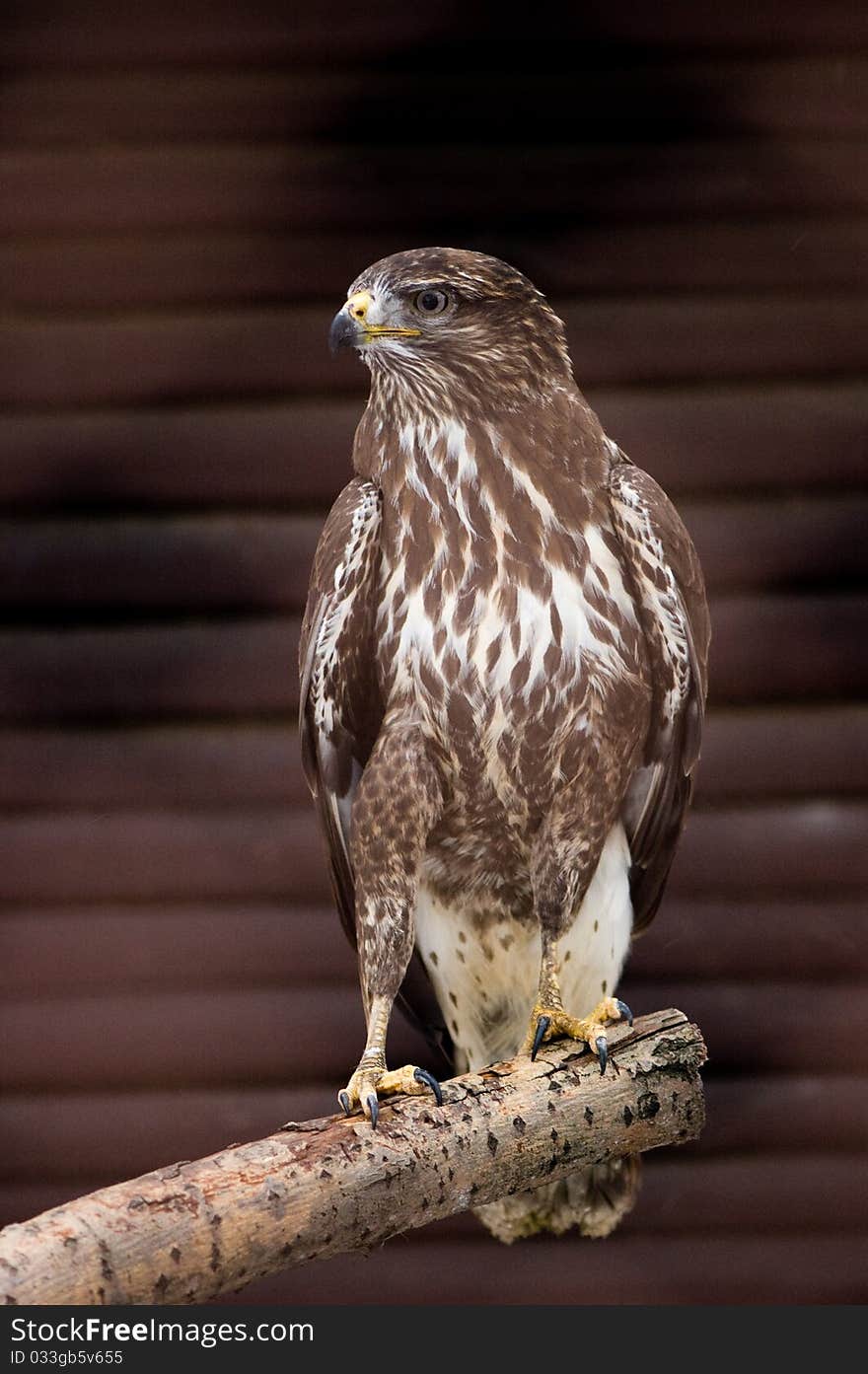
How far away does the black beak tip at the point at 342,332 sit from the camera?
6.40 ft

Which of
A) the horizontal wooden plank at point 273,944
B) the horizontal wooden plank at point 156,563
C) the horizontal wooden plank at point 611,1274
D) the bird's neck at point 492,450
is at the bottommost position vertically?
the horizontal wooden plank at point 611,1274

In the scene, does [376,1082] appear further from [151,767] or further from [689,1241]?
[689,1241]

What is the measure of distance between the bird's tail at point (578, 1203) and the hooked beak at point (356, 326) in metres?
1.41

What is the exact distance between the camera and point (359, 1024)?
8.74ft

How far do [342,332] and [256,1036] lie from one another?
1.42m

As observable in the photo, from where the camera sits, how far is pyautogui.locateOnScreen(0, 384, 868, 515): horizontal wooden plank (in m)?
2.63

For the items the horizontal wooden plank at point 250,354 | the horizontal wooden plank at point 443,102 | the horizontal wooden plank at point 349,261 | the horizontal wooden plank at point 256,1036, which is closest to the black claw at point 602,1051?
the horizontal wooden plank at point 256,1036

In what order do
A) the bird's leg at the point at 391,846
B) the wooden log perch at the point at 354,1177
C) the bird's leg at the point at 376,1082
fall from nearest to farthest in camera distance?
the wooden log perch at the point at 354,1177, the bird's leg at the point at 376,1082, the bird's leg at the point at 391,846

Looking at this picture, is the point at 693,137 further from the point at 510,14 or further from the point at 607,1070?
the point at 607,1070

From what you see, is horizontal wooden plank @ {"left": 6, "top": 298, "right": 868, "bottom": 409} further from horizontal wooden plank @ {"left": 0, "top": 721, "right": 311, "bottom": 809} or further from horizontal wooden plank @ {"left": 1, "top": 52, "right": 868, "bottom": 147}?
horizontal wooden plank @ {"left": 0, "top": 721, "right": 311, "bottom": 809}

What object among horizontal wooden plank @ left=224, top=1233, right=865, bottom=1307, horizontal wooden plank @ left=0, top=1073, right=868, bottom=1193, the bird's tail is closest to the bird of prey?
the bird's tail

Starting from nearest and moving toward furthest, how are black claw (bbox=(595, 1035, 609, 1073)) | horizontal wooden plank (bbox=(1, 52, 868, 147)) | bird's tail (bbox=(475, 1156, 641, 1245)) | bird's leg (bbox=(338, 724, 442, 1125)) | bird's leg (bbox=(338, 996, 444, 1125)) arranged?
1. bird's leg (bbox=(338, 996, 444, 1125))
2. black claw (bbox=(595, 1035, 609, 1073))
3. bird's leg (bbox=(338, 724, 442, 1125))
4. bird's tail (bbox=(475, 1156, 641, 1245))
5. horizontal wooden plank (bbox=(1, 52, 868, 147))

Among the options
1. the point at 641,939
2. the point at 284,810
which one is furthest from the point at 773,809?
the point at 284,810

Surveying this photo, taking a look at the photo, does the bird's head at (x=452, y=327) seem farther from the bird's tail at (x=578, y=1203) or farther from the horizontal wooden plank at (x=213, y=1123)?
the horizontal wooden plank at (x=213, y=1123)
